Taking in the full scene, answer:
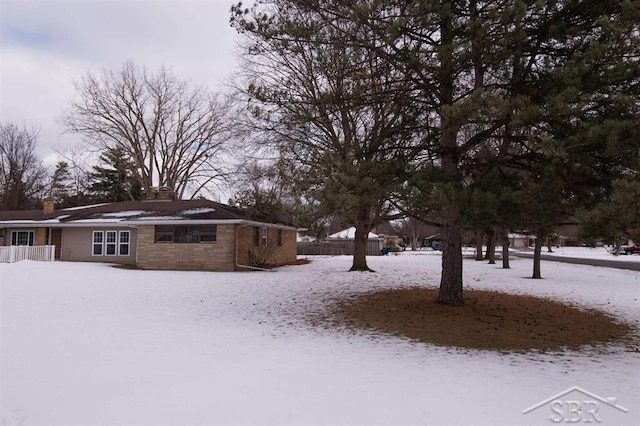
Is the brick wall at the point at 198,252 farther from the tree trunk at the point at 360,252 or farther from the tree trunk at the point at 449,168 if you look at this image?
the tree trunk at the point at 449,168

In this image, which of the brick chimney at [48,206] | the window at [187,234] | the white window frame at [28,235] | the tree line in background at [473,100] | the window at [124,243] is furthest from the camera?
the brick chimney at [48,206]

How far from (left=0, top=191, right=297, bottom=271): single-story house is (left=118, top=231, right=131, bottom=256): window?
0.18 feet

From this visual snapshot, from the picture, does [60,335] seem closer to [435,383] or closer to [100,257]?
[435,383]

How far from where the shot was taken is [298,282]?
54.2ft

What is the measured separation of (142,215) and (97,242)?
3.70m

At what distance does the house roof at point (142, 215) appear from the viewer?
70.1 feet

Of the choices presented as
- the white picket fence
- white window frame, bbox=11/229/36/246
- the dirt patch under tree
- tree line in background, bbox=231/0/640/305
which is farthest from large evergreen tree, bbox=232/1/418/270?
white window frame, bbox=11/229/36/246

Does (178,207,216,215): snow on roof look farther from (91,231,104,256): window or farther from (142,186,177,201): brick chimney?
(91,231,104,256): window

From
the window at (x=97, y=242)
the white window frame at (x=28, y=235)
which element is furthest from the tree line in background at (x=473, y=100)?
the white window frame at (x=28, y=235)

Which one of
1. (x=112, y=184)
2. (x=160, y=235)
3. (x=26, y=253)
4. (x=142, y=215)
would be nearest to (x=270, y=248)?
(x=160, y=235)

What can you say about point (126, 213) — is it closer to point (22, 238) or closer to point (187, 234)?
point (187, 234)

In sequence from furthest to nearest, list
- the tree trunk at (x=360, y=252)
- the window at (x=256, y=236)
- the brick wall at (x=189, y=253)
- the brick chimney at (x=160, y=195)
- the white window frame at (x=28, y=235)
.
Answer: the brick chimney at (x=160, y=195) < the white window frame at (x=28, y=235) < the window at (x=256, y=236) < the tree trunk at (x=360, y=252) < the brick wall at (x=189, y=253)

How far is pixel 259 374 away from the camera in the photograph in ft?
18.8

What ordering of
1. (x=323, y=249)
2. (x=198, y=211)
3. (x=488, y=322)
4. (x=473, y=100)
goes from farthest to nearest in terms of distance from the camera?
(x=323, y=249) < (x=198, y=211) < (x=488, y=322) < (x=473, y=100)
